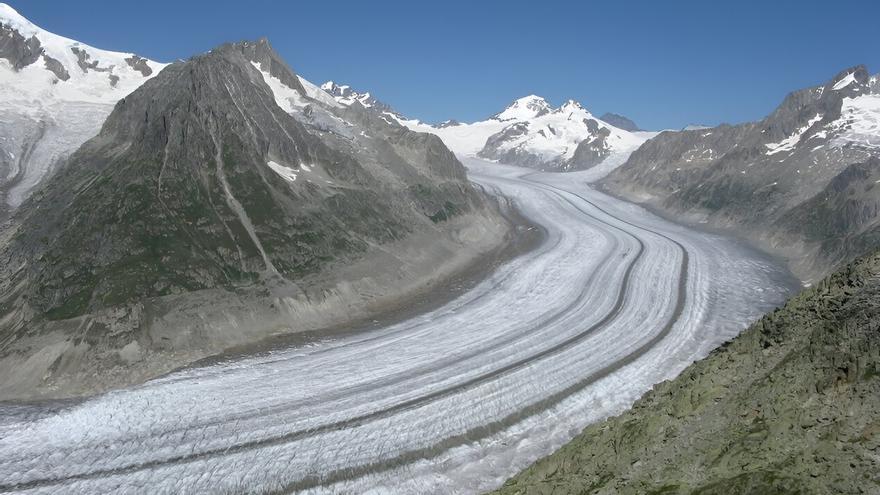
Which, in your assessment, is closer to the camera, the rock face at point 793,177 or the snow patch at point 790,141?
the rock face at point 793,177

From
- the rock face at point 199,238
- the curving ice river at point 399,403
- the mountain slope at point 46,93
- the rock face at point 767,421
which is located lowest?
the curving ice river at point 399,403

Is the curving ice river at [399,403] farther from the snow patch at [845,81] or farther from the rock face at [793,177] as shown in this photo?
the snow patch at [845,81]

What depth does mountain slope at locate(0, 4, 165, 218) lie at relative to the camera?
2822 inches

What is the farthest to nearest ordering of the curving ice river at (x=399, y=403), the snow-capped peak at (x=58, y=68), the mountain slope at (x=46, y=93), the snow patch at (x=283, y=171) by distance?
the snow-capped peak at (x=58, y=68)
the mountain slope at (x=46, y=93)
the snow patch at (x=283, y=171)
the curving ice river at (x=399, y=403)

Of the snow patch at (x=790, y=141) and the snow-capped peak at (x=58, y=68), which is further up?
the snow-capped peak at (x=58, y=68)

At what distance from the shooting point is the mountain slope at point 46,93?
71.7 m

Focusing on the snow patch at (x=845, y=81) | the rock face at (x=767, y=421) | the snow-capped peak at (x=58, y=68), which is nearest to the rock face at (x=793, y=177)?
the snow patch at (x=845, y=81)

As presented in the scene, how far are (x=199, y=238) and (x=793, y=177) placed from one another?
7630 centimetres

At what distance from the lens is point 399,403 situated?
2852 cm

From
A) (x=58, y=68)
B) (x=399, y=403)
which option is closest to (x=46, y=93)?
(x=58, y=68)

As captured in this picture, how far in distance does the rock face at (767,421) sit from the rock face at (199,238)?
24591 mm

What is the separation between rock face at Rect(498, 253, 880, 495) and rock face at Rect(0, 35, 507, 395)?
2459 centimetres

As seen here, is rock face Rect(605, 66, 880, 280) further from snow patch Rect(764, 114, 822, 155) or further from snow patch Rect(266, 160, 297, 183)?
snow patch Rect(266, 160, 297, 183)

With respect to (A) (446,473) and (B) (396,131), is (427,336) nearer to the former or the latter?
(A) (446,473)
